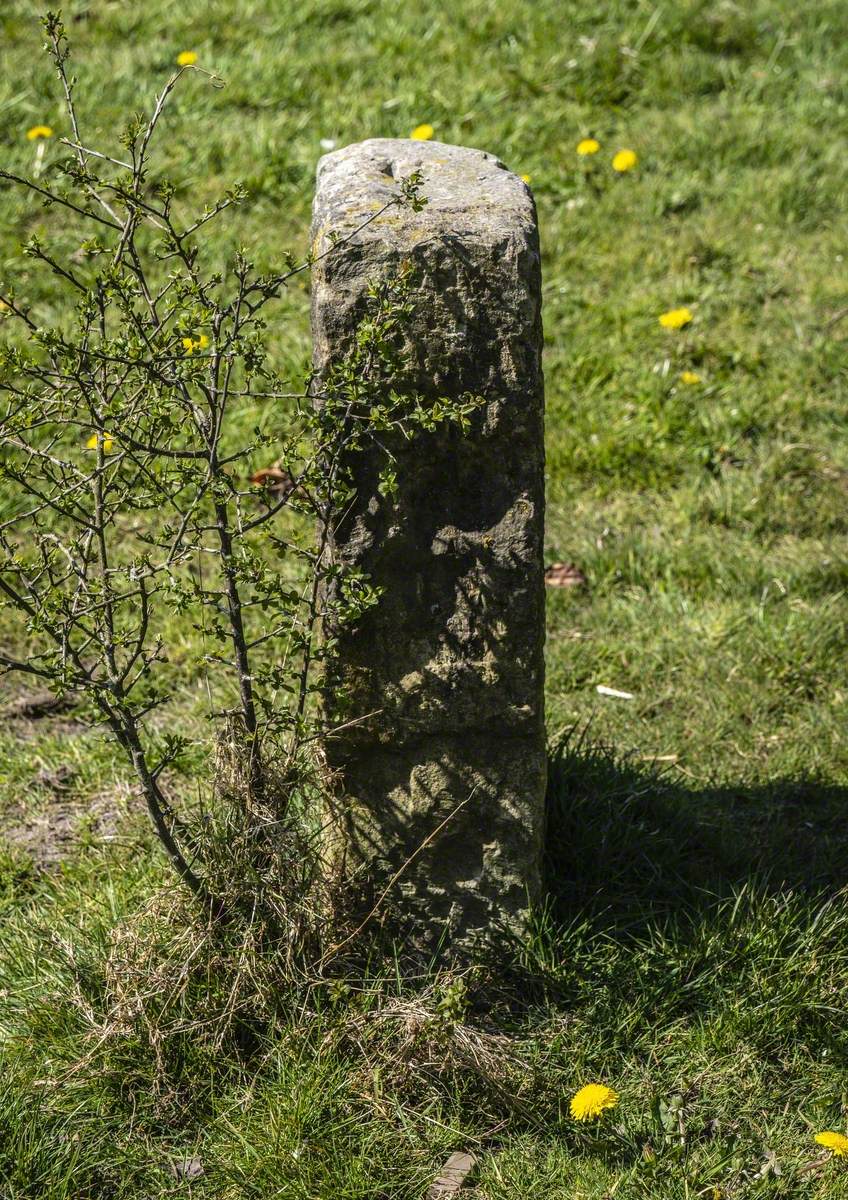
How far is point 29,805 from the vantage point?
396cm

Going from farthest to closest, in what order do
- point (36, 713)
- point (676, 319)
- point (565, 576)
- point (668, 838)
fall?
point (676, 319) → point (565, 576) → point (36, 713) → point (668, 838)

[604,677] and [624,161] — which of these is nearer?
[604,677]

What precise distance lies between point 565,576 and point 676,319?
1.47 metres

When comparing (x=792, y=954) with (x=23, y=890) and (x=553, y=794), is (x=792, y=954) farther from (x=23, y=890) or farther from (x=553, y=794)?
(x=23, y=890)

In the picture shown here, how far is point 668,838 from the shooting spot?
11.6 ft

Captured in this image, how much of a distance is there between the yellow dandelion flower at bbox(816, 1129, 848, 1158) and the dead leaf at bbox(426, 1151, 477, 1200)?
0.74 meters

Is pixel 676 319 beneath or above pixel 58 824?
above

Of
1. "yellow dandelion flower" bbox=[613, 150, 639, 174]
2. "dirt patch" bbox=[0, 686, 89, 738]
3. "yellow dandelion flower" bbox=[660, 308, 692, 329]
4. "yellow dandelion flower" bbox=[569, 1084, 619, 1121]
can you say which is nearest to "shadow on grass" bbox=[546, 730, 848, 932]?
"yellow dandelion flower" bbox=[569, 1084, 619, 1121]

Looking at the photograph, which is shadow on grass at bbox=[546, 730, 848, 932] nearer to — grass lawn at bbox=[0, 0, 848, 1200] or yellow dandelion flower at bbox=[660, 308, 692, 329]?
grass lawn at bbox=[0, 0, 848, 1200]

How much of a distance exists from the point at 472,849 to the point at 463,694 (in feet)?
1.33

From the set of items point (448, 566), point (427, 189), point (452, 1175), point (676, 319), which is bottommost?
point (452, 1175)

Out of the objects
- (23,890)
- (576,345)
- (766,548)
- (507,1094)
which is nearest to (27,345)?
(576,345)

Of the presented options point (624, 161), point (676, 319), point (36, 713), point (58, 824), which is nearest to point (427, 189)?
point (58, 824)

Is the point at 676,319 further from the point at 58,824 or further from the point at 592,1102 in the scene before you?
the point at 592,1102
